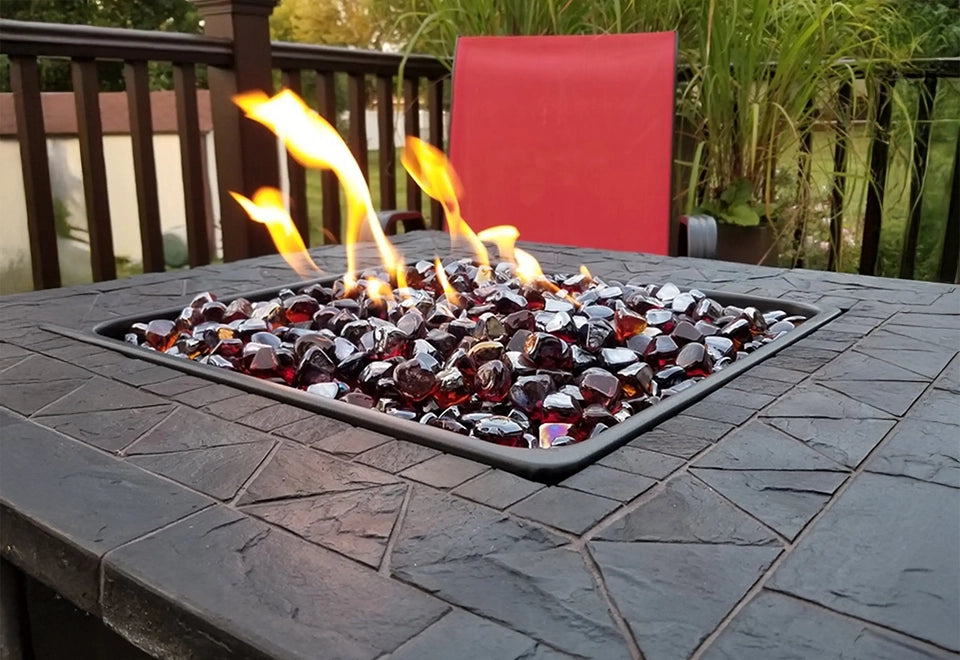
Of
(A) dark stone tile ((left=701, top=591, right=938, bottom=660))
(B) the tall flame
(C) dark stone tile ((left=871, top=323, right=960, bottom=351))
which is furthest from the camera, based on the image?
(B) the tall flame

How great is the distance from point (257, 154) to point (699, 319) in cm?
187

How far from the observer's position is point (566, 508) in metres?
0.68

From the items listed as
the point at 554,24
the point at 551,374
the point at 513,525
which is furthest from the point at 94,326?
the point at 554,24

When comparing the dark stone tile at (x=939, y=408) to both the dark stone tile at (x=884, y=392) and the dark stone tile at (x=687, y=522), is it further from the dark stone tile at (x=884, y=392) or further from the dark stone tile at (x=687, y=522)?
the dark stone tile at (x=687, y=522)

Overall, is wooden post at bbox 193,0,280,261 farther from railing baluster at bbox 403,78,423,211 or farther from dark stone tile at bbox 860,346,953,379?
dark stone tile at bbox 860,346,953,379

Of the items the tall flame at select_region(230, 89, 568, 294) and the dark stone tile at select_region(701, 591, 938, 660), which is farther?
the tall flame at select_region(230, 89, 568, 294)

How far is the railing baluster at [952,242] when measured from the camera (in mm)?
3174

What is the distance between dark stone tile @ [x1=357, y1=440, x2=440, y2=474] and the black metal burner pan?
1cm

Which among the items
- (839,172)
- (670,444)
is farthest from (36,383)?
(839,172)

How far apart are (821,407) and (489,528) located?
0.48 m

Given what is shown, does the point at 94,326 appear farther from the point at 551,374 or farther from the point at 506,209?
the point at 506,209

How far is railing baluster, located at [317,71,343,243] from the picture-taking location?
9.94 ft

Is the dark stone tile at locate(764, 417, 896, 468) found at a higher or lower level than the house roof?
lower

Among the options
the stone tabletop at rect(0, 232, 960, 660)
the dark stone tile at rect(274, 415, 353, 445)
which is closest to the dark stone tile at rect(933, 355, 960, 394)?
the stone tabletop at rect(0, 232, 960, 660)
